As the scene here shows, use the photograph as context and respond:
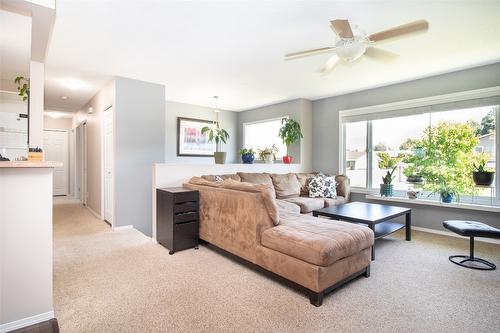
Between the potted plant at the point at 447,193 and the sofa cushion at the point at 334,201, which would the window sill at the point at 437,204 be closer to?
the potted plant at the point at 447,193

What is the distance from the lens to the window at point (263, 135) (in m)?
6.25

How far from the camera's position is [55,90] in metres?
4.84

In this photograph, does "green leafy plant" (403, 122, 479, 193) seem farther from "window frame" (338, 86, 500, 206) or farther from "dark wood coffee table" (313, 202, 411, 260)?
"dark wood coffee table" (313, 202, 411, 260)

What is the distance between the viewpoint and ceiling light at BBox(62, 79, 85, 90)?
4293 mm

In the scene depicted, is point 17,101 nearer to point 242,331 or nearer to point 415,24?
point 242,331

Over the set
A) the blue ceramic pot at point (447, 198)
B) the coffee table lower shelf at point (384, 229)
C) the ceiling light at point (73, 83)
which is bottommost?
the coffee table lower shelf at point (384, 229)

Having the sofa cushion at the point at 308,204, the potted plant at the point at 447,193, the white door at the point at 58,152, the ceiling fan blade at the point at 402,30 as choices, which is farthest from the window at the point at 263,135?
the white door at the point at 58,152

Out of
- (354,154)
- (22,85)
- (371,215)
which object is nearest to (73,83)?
(22,85)

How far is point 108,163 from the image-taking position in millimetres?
4508

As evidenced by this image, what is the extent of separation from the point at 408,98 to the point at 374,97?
0.58 m

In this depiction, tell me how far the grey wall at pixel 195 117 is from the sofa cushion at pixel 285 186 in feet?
7.92

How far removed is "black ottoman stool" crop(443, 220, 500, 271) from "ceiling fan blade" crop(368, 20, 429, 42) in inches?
80.4

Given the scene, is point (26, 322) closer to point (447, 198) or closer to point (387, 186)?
point (387, 186)

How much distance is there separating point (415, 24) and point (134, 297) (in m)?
3.05
